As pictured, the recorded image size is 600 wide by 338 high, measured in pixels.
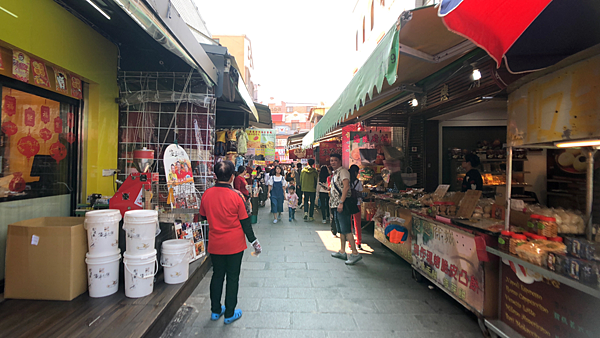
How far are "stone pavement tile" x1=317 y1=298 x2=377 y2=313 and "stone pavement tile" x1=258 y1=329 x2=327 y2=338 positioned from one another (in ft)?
1.51

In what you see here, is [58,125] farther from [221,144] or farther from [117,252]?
[221,144]

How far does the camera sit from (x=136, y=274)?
314 cm

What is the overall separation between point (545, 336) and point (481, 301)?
623mm

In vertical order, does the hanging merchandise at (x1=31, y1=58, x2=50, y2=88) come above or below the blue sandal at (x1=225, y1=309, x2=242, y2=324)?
above

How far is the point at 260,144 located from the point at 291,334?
711cm

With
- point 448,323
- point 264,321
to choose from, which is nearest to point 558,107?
point 448,323

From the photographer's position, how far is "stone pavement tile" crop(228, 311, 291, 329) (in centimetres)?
306

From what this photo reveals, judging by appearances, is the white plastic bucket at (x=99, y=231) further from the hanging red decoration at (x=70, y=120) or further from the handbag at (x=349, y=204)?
the handbag at (x=349, y=204)

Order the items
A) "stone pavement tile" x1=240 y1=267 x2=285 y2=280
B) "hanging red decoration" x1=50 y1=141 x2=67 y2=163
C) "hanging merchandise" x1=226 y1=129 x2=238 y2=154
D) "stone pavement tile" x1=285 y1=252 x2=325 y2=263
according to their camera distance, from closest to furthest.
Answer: "hanging red decoration" x1=50 y1=141 x2=67 y2=163, "stone pavement tile" x1=240 y1=267 x2=285 y2=280, "stone pavement tile" x1=285 y1=252 x2=325 y2=263, "hanging merchandise" x1=226 y1=129 x2=238 y2=154

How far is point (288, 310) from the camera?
3.39 meters

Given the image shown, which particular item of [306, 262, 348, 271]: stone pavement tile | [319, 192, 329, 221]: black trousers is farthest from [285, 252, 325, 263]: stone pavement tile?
[319, 192, 329, 221]: black trousers

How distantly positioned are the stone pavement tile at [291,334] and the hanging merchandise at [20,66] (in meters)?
3.96

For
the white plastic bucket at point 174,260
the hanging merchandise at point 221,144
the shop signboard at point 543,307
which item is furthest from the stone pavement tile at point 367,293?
the hanging merchandise at point 221,144

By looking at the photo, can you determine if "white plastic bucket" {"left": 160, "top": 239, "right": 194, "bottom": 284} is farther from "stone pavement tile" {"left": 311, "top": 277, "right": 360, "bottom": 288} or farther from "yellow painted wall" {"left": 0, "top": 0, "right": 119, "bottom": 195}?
"yellow painted wall" {"left": 0, "top": 0, "right": 119, "bottom": 195}
